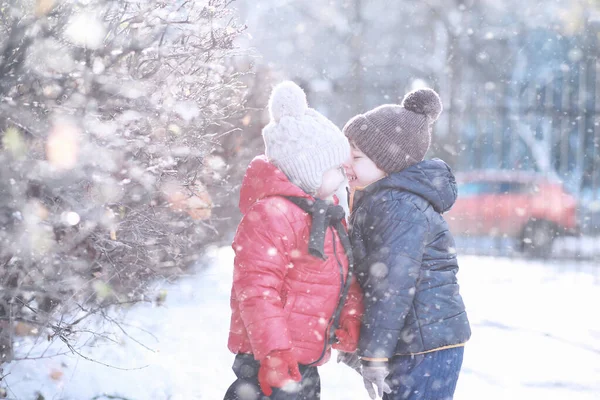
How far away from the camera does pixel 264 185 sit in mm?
2162

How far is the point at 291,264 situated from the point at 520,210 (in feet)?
31.7

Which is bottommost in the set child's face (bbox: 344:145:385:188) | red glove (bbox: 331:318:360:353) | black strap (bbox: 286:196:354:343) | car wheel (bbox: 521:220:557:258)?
red glove (bbox: 331:318:360:353)

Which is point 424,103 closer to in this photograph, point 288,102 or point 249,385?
point 288,102

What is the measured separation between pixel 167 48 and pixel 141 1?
341mm

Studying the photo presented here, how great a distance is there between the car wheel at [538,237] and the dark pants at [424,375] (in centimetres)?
908

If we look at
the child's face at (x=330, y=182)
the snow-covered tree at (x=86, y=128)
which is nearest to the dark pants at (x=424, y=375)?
the child's face at (x=330, y=182)

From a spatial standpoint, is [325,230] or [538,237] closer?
[325,230]

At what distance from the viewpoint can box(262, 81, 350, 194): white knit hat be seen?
222cm

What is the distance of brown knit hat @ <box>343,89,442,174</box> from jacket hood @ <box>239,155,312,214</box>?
433 millimetres

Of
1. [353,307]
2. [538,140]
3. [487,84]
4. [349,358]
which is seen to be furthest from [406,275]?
[538,140]

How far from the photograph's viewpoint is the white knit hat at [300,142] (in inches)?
87.6

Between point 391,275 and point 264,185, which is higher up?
point 264,185

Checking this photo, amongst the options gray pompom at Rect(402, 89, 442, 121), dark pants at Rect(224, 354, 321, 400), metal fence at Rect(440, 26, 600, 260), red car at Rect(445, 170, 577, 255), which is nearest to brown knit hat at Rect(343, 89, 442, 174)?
gray pompom at Rect(402, 89, 442, 121)

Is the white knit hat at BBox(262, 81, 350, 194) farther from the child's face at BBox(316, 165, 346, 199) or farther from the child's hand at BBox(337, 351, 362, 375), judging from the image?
the child's hand at BBox(337, 351, 362, 375)
